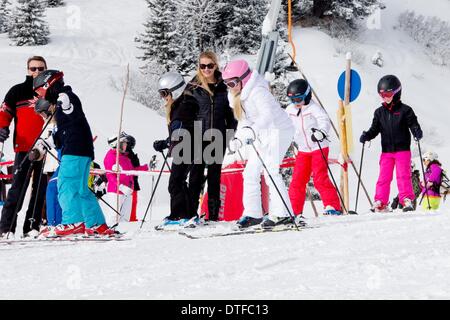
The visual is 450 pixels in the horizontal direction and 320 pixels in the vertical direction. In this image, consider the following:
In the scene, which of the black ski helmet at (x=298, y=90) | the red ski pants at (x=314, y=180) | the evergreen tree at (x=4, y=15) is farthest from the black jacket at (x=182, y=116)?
the evergreen tree at (x=4, y=15)

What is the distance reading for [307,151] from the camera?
22.7ft

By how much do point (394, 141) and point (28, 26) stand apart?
74.7 feet

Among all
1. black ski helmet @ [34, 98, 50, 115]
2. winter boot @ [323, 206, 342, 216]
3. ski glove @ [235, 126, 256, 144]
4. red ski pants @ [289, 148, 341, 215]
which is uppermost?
black ski helmet @ [34, 98, 50, 115]

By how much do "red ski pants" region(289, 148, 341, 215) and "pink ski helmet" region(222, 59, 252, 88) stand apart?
1.49 metres

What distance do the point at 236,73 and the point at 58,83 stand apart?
57.4 inches

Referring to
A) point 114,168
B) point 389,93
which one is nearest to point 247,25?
point 114,168

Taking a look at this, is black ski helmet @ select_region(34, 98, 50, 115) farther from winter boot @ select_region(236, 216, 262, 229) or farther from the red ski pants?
the red ski pants

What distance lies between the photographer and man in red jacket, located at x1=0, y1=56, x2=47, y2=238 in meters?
6.32

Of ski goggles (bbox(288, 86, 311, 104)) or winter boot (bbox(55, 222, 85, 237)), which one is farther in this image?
ski goggles (bbox(288, 86, 311, 104))

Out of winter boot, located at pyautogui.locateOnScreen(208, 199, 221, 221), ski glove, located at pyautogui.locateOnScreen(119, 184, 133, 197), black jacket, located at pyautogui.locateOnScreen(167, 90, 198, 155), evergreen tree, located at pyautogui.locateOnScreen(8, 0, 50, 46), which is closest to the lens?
black jacket, located at pyautogui.locateOnScreen(167, 90, 198, 155)

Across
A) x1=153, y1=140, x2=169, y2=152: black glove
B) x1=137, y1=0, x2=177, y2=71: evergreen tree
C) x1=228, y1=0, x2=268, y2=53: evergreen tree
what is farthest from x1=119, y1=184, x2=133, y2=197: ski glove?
x1=228, y1=0, x2=268, y2=53: evergreen tree

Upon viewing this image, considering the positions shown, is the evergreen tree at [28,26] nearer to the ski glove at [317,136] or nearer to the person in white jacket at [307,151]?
the person in white jacket at [307,151]

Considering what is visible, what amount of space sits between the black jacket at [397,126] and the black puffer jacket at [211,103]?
197 centimetres

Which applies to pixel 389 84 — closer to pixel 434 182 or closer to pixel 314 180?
pixel 314 180
